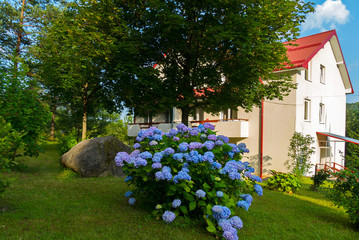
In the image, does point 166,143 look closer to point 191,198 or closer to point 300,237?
point 191,198

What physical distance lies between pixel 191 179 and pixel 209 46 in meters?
6.15

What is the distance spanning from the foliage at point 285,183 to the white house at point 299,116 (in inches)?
216

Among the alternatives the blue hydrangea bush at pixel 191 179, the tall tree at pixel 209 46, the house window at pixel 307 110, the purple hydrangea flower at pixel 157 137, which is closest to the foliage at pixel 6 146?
the blue hydrangea bush at pixel 191 179

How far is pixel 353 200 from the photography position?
4.56m

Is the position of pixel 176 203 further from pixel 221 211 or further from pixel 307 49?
pixel 307 49

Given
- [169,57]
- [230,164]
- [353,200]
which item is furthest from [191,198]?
[169,57]

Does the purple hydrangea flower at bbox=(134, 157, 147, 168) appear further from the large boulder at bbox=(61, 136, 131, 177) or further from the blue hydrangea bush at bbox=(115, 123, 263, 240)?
the large boulder at bbox=(61, 136, 131, 177)

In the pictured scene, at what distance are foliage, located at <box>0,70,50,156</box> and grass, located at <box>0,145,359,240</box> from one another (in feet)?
6.32

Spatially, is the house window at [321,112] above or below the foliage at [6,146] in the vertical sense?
above

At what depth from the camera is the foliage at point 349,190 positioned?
4527mm

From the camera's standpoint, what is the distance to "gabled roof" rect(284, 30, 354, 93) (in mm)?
14555

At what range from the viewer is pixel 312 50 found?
15.4 meters

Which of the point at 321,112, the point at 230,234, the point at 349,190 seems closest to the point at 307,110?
the point at 321,112

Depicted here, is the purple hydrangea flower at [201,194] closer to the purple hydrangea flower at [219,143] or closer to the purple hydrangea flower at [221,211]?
the purple hydrangea flower at [221,211]
